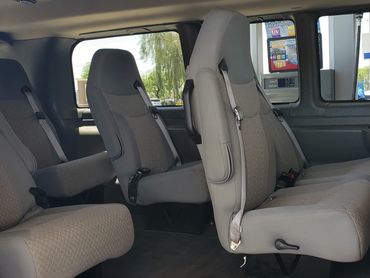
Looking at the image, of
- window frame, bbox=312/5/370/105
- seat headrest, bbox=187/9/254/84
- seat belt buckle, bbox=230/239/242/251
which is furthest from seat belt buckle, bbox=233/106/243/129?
window frame, bbox=312/5/370/105

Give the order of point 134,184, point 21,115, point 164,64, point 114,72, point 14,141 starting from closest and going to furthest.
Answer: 1. point 14,141
2. point 134,184
3. point 114,72
4. point 21,115
5. point 164,64

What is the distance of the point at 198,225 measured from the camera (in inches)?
126

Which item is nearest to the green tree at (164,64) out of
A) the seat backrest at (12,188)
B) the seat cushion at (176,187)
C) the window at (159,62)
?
the window at (159,62)

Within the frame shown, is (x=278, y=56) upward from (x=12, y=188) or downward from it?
upward

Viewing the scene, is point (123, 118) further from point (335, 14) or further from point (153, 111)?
point (335, 14)

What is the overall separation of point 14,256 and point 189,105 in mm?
909

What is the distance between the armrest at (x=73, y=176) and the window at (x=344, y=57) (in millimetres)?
1663

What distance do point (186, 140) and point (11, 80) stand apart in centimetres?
139

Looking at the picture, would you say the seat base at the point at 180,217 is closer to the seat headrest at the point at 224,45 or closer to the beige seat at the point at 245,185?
the beige seat at the point at 245,185

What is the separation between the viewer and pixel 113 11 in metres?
3.44

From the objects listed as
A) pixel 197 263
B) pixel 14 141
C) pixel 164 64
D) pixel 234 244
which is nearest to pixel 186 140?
pixel 164 64

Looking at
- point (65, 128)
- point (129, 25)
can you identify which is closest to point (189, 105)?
point (129, 25)

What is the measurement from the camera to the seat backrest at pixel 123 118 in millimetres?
3066

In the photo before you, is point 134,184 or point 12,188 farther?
point 134,184
